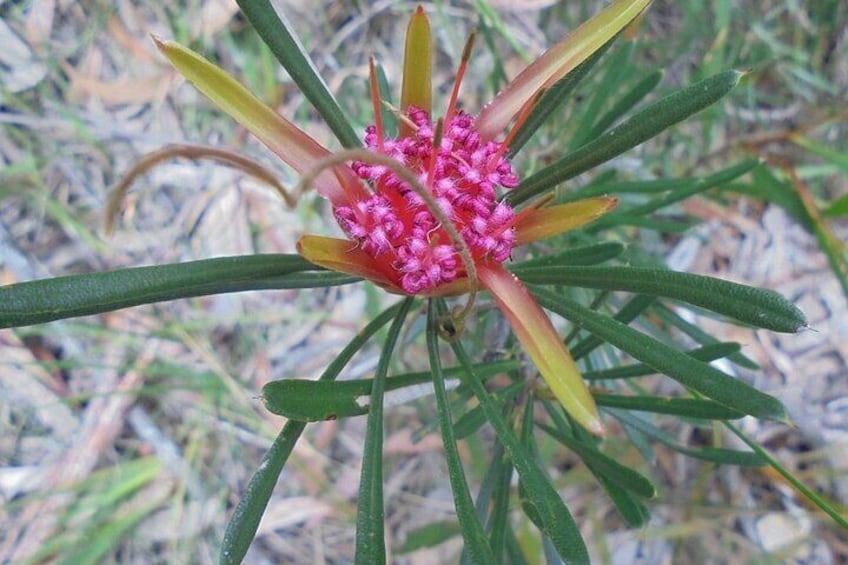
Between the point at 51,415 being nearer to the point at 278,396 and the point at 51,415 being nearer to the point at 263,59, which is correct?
the point at 263,59

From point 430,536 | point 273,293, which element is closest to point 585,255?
Result: point 430,536

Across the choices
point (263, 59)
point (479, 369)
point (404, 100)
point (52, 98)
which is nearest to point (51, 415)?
point (52, 98)

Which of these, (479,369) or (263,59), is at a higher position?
(263,59)

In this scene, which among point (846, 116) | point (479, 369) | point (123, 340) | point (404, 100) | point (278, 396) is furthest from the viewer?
point (123, 340)

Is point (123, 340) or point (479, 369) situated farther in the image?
point (123, 340)

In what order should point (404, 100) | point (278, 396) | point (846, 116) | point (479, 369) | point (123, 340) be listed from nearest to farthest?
point (278, 396)
point (404, 100)
point (479, 369)
point (846, 116)
point (123, 340)

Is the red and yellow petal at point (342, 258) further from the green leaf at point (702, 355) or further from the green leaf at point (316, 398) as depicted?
the green leaf at point (702, 355)

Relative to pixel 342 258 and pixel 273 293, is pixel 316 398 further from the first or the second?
pixel 273 293
